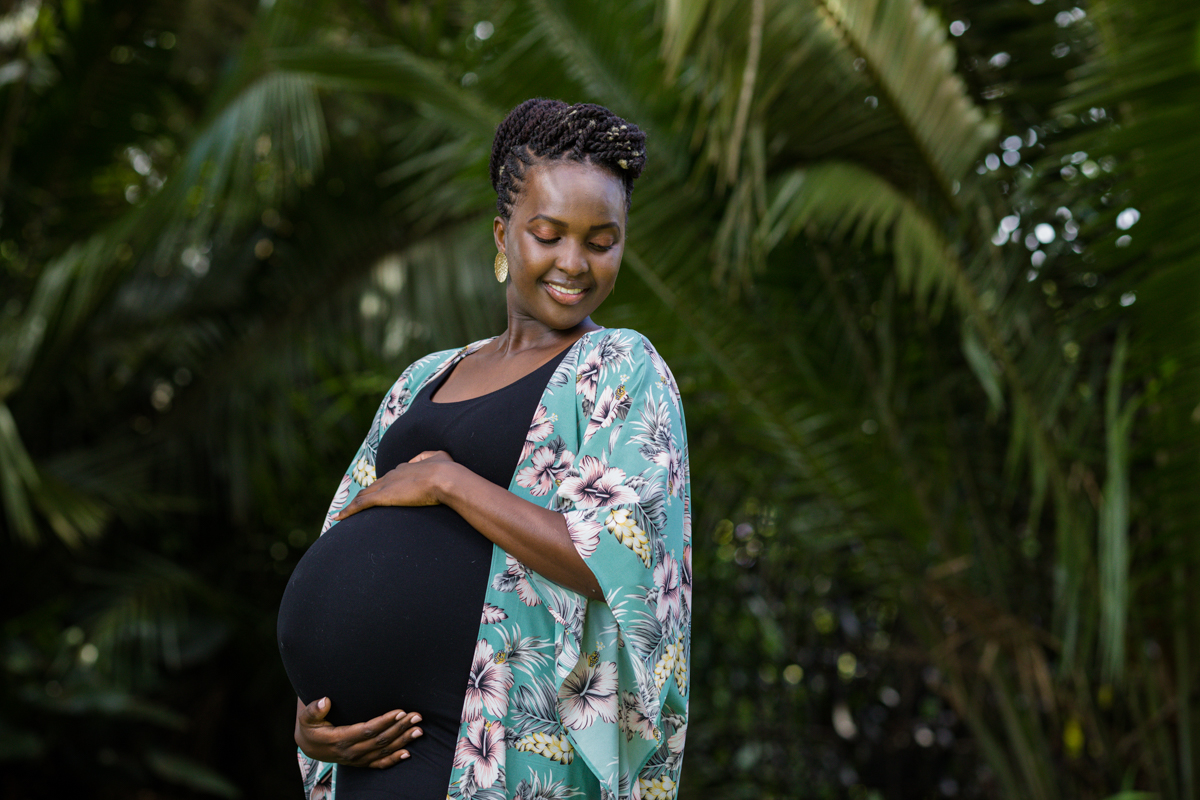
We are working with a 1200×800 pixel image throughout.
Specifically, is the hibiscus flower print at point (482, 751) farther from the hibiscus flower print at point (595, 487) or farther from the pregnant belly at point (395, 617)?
the hibiscus flower print at point (595, 487)

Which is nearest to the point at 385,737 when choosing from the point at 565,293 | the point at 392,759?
the point at 392,759

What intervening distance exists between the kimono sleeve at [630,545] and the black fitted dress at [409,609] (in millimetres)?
132

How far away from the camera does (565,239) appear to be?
140 centimetres

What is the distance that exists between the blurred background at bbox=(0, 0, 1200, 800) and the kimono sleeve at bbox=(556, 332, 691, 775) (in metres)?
1.32

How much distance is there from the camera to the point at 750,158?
276 centimetres

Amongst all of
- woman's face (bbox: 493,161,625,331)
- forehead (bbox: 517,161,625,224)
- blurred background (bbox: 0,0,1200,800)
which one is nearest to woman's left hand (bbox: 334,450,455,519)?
woman's face (bbox: 493,161,625,331)

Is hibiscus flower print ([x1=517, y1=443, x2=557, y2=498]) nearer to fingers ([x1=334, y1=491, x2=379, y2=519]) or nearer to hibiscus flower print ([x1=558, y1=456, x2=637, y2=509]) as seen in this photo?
hibiscus flower print ([x1=558, y1=456, x2=637, y2=509])

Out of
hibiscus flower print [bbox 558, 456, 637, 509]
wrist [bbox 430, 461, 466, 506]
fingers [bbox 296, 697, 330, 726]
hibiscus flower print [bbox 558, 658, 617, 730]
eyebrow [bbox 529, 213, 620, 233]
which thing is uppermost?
eyebrow [bbox 529, 213, 620, 233]

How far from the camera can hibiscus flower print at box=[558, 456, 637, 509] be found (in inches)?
48.3

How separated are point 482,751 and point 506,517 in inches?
10.7

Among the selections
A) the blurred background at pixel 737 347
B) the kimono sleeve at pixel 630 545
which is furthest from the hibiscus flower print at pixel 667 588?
the blurred background at pixel 737 347

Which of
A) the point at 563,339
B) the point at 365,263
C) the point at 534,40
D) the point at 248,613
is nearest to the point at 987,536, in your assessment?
the point at 534,40

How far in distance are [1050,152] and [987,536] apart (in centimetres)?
114

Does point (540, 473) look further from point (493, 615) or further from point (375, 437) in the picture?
point (375, 437)
